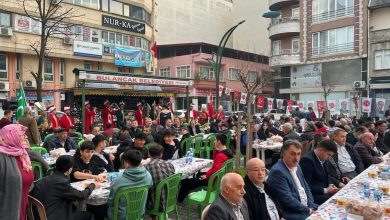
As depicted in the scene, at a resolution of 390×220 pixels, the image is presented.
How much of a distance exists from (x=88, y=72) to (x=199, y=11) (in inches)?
1665

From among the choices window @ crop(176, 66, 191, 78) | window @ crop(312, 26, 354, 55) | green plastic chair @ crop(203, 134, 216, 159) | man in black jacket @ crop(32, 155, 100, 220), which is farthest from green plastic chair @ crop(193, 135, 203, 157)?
window @ crop(176, 66, 191, 78)

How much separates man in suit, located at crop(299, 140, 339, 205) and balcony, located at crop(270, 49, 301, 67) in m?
30.0

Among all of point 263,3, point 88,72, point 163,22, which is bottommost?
point 88,72

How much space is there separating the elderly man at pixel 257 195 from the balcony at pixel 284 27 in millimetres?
32516

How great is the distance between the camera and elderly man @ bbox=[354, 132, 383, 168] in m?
6.85

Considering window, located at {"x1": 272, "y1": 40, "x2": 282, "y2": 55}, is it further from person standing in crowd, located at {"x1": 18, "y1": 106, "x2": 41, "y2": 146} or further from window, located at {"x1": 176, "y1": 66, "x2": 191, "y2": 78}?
person standing in crowd, located at {"x1": 18, "y1": 106, "x2": 41, "y2": 146}

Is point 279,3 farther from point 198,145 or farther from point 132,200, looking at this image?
point 132,200

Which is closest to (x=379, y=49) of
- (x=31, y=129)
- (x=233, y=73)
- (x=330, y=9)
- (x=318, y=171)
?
(x=330, y=9)

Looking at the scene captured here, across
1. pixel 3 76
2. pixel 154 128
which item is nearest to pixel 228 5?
pixel 3 76

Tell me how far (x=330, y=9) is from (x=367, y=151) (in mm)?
27601

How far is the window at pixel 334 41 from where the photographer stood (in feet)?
99.3

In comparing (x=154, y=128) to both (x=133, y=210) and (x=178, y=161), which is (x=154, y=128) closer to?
(x=178, y=161)

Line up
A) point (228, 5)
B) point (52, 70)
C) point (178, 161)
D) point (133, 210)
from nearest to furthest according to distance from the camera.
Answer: point (133, 210), point (178, 161), point (52, 70), point (228, 5)

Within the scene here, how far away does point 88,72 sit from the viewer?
520 inches
